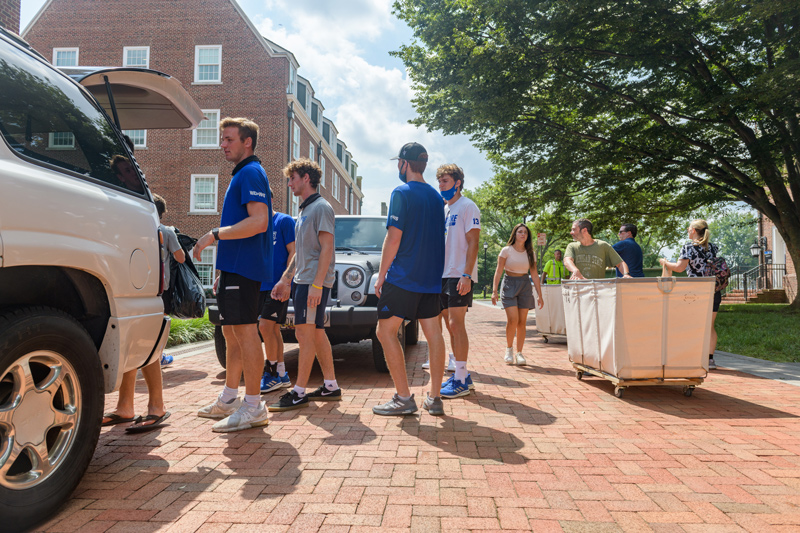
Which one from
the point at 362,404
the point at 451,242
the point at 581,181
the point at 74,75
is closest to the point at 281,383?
the point at 362,404

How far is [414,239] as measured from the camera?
14.3 ft

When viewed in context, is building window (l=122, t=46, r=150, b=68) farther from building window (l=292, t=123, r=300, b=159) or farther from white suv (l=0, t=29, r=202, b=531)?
white suv (l=0, t=29, r=202, b=531)

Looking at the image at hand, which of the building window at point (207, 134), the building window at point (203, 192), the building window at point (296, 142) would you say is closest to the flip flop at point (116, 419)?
the building window at point (203, 192)

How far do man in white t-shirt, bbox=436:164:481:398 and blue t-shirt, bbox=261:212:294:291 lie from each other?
1578 millimetres

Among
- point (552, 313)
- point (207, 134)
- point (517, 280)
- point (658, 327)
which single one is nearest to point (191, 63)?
point (207, 134)

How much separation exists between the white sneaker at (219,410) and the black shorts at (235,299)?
76 cm

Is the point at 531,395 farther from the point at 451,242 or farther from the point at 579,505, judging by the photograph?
the point at 579,505

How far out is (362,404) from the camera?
4.75 meters

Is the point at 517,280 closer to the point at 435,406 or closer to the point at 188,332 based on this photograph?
the point at 435,406

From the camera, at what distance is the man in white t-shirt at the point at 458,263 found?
202 inches

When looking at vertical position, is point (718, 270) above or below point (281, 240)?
below

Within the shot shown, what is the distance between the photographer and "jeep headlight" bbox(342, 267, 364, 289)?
607 centimetres

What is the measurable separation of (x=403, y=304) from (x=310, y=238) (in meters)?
1.04

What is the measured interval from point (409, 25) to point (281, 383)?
37.8 feet
